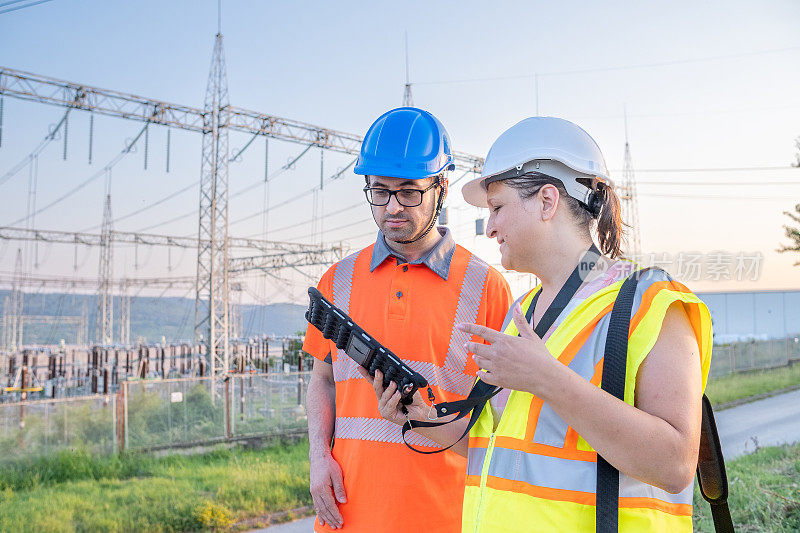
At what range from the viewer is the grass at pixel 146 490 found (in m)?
6.59

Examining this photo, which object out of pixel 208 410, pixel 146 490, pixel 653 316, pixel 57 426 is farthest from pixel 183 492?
pixel 653 316

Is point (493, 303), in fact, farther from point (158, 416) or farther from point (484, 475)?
point (158, 416)

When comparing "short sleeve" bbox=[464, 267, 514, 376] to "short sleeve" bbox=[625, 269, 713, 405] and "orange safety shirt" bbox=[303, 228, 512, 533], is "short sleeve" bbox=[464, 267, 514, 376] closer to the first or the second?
"orange safety shirt" bbox=[303, 228, 512, 533]

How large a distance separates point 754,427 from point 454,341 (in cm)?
1252

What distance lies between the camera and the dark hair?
5.48 ft

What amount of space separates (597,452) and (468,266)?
1.24m

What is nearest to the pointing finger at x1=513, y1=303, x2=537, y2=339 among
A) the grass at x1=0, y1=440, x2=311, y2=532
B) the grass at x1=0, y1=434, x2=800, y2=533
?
the grass at x1=0, y1=434, x2=800, y2=533

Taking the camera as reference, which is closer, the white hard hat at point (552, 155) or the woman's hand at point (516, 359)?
the woman's hand at point (516, 359)

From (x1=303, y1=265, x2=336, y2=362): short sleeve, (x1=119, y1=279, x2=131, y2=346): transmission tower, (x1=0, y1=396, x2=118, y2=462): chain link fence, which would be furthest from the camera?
(x1=119, y1=279, x2=131, y2=346): transmission tower

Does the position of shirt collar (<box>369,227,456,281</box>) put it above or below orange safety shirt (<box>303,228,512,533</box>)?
above

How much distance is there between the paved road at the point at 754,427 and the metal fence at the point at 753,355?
4.35 metres

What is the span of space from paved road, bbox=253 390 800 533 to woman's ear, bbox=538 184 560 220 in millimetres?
6047

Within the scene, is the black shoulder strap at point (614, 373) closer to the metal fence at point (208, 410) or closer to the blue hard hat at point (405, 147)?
the blue hard hat at point (405, 147)

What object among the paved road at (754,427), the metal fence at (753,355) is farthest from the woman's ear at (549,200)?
the metal fence at (753,355)
